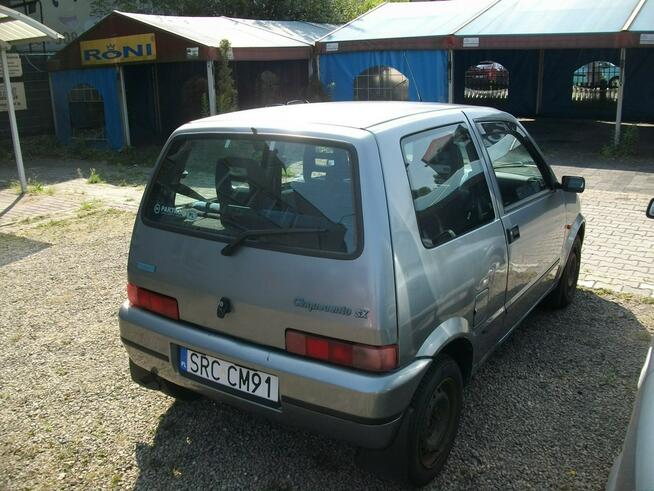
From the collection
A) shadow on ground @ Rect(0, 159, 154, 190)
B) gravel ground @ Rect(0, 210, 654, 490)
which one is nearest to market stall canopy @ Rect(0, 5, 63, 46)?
shadow on ground @ Rect(0, 159, 154, 190)

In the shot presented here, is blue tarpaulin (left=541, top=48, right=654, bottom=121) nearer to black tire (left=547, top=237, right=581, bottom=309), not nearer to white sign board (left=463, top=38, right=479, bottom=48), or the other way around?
white sign board (left=463, top=38, right=479, bottom=48)

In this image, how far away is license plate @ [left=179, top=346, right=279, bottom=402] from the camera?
2725 mm

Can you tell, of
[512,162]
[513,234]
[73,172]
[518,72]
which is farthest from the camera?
[518,72]

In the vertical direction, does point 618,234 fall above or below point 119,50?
below

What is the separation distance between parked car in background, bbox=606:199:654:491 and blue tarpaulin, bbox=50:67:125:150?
14282 millimetres

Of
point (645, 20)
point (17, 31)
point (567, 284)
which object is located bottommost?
point (567, 284)

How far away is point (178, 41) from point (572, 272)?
1059cm

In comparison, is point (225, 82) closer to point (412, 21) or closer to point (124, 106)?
point (124, 106)

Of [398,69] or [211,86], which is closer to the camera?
[211,86]

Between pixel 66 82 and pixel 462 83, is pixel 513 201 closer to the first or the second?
pixel 66 82

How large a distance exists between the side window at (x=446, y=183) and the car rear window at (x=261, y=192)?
0.37 meters

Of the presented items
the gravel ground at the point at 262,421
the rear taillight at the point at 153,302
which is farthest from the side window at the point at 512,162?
the rear taillight at the point at 153,302

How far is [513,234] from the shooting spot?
11.9ft

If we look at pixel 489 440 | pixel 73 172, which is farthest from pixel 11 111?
pixel 489 440
